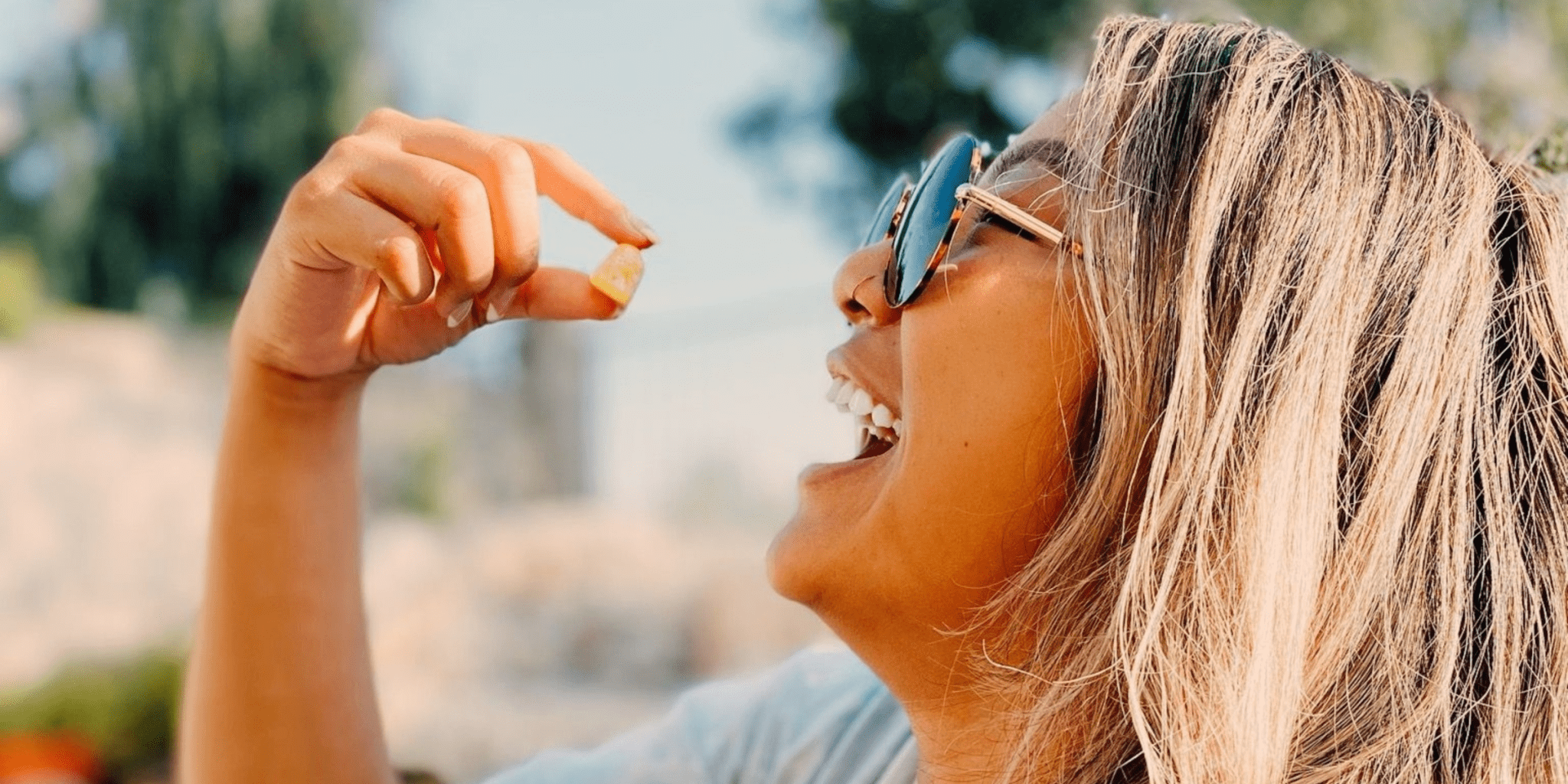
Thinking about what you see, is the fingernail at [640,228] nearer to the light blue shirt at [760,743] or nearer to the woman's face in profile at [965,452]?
the woman's face in profile at [965,452]

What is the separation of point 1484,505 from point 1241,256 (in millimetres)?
418

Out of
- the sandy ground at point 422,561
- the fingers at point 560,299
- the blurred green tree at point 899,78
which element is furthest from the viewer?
the blurred green tree at point 899,78

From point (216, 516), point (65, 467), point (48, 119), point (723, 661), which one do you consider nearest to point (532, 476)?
point (65, 467)

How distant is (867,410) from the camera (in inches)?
72.0

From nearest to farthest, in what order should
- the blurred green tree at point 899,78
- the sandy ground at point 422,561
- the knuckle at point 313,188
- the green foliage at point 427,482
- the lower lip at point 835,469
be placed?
1. the knuckle at point 313,188
2. the lower lip at point 835,469
3. the sandy ground at point 422,561
4. the blurred green tree at point 899,78
5. the green foliage at point 427,482

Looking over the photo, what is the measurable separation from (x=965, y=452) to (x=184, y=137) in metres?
18.0

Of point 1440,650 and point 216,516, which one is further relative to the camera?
point 216,516

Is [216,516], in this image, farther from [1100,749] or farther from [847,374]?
[1100,749]

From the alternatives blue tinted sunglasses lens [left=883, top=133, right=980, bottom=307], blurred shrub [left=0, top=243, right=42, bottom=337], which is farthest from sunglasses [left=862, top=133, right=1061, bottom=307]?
blurred shrub [left=0, top=243, right=42, bottom=337]

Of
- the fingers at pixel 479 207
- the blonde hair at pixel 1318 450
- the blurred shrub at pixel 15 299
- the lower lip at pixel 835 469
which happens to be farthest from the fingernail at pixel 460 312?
the blurred shrub at pixel 15 299

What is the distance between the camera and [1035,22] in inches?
436

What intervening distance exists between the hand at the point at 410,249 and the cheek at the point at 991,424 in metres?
0.42

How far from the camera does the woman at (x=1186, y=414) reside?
1.45 m

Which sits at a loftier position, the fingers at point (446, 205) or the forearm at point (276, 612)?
the fingers at point (446, 205)
